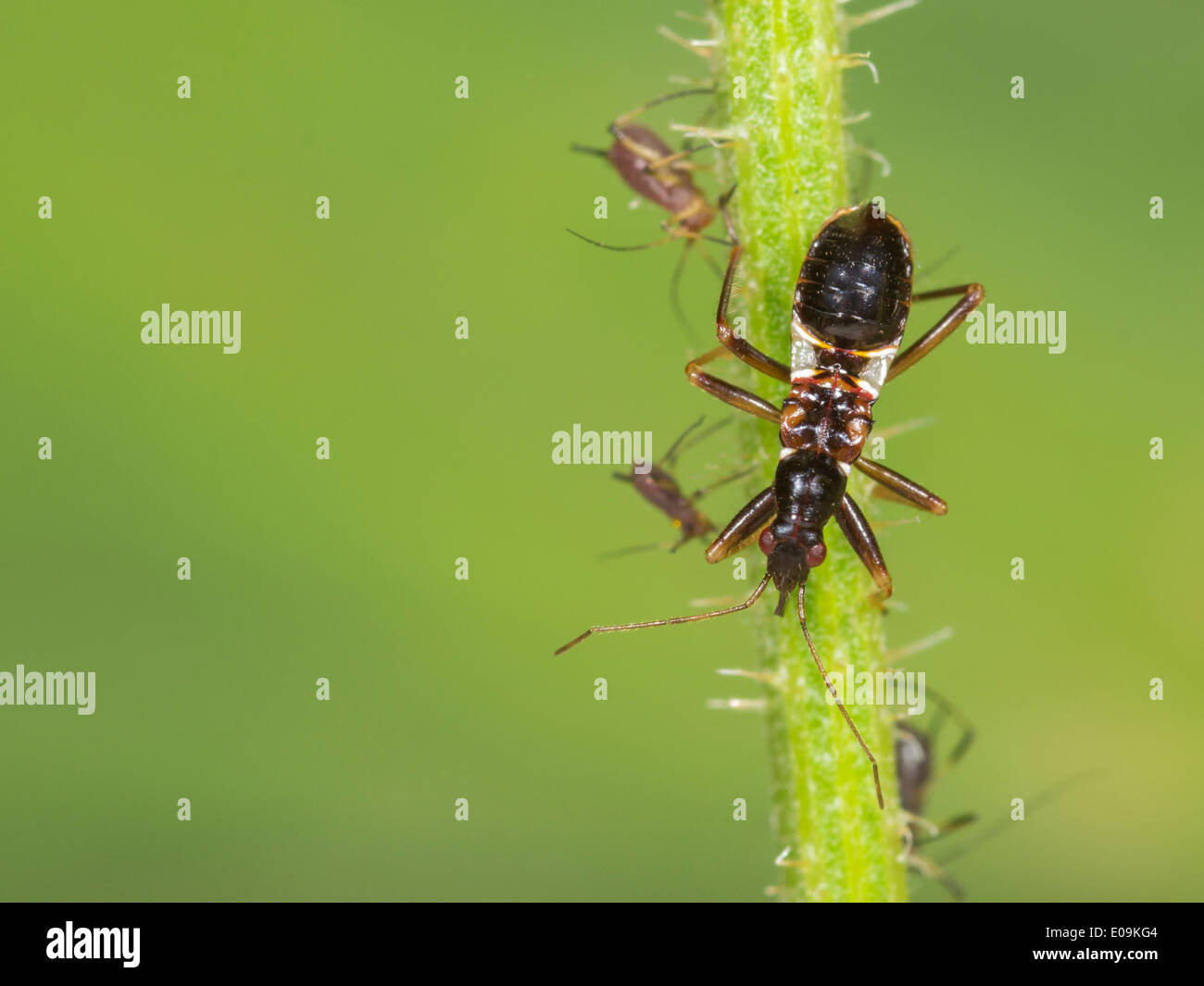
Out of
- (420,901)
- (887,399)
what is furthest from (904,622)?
(420,901)

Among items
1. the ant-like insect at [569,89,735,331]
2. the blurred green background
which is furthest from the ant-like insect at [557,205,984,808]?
the blurred green background

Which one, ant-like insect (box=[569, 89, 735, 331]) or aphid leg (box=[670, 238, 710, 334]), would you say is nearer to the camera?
ant-like insect (box=[569, 89, 735, 331])

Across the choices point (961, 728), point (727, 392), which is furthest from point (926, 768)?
point (727, 392)

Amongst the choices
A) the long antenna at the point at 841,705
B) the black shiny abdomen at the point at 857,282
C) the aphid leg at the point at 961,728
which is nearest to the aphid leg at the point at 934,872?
the long antenna at the point at 841,705

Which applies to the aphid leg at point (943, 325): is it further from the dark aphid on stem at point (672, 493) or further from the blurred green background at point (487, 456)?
the blurred green background at point (487, 456)

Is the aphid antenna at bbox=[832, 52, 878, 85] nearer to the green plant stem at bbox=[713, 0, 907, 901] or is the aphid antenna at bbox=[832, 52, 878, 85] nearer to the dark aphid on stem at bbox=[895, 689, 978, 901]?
the green plant stem at bbox=[713, 0, 907, 901]

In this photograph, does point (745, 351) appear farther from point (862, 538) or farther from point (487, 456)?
point (487, 456)
